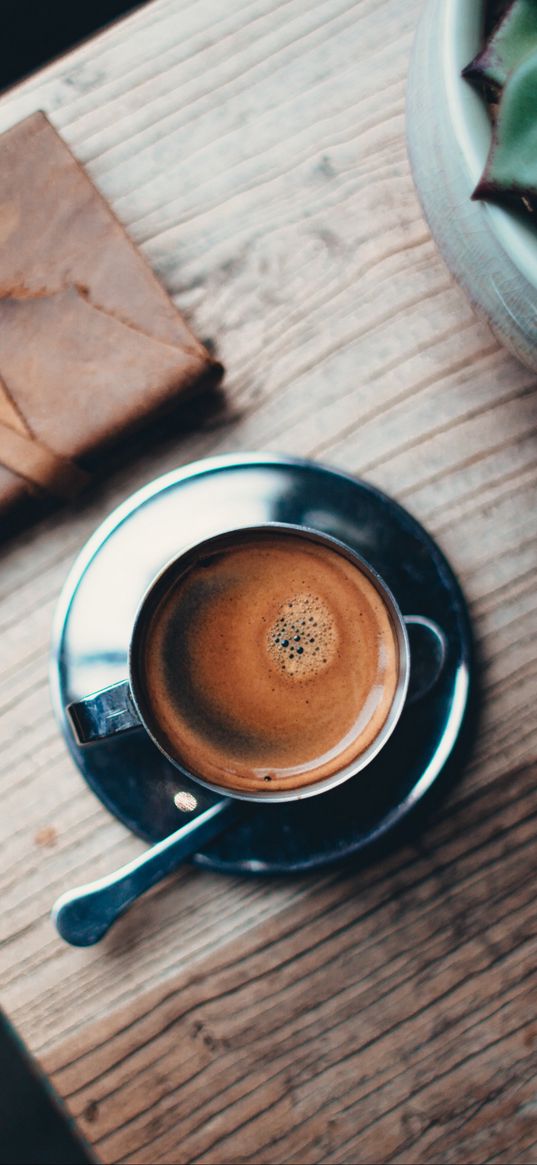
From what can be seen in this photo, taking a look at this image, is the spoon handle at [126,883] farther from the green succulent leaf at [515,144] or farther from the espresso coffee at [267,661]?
the green succulent leaf at [515,144]

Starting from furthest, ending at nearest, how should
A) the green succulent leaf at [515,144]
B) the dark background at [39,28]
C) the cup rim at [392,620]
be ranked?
the dark background at [39,28] < the cup rim at [392,620] < the green succulent leaf at [515,144]

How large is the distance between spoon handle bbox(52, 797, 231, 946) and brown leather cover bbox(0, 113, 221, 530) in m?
0.22

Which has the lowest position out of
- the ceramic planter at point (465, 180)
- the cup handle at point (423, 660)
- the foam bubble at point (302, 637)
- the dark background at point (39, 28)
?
the cup handle at point (423, 660)

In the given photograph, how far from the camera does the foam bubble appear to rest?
0.54 meters

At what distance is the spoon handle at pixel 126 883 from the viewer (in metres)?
0.51

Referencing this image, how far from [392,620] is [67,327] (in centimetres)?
25

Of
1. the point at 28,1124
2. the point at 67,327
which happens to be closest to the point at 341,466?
the point at 67,327

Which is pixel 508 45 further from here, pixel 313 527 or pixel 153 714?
pixel 153 714

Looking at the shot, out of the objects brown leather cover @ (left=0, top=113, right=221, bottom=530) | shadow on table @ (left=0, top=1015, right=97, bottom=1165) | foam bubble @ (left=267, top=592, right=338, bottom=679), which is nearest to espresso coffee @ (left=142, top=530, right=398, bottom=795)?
foam bubble @ (left=267, top=592, right=338, bottom=679)

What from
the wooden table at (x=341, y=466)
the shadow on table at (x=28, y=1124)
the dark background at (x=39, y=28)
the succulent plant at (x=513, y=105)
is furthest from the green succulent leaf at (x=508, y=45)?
the shadow on table at (x=28, y=1124)

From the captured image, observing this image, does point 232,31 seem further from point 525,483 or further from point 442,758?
point 442,758

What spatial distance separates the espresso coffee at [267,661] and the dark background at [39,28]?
2.42ft

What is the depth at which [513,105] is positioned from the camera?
0.37 meters

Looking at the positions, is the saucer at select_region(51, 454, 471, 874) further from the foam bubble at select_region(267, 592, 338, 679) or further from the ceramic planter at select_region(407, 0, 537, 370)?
the ceramic planter at select_region(407, 0, 537, 370)
